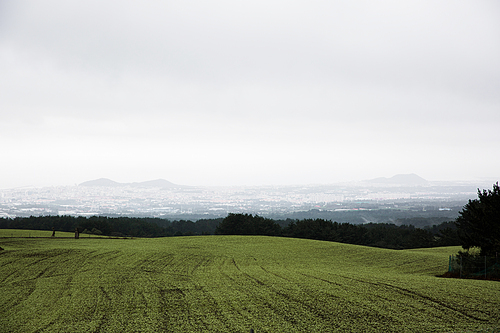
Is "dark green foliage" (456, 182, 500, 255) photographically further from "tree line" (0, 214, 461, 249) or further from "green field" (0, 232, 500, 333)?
"tree line" (0, 214, 461, 249)

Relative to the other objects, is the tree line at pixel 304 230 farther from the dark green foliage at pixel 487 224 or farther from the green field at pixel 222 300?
the green field at pixel 222 300

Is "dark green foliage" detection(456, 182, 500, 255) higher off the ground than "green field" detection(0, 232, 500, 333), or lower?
higher

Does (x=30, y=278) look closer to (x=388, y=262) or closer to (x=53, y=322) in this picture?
(x=53, y=322)

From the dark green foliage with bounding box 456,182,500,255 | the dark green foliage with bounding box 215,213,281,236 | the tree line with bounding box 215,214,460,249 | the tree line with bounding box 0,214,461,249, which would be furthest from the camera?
the dark green foliage with bounding box 215,213,281,236

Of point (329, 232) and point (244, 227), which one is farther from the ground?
point (244, 227)

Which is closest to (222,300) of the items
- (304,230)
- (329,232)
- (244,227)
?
(329,232)

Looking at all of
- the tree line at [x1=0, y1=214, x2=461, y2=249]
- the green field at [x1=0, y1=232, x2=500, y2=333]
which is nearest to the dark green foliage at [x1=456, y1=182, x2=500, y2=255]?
the green field at [x1=0, y1=232, x2=500, y2=333]

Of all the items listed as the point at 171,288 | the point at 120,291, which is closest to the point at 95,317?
the point at 120,291

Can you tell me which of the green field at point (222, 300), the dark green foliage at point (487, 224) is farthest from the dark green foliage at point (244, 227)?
the dark green foliage at point (487, 224)

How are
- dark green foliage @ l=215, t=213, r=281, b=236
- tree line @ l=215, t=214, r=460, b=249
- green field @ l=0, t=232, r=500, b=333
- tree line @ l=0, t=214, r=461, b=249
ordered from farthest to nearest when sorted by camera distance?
dark green foliage @ l=215, t=213, r=281, b=236
tree line @ l=215, t=214, r=460, b=249
tree line @ l=0, t=214, r=461, b=249
green field @ l=0, t=232, r=500, b=333

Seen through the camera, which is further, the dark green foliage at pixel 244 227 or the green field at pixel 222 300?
the dark green foliage at pixel 244 227

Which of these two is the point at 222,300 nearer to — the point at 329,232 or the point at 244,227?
the point at 329,232

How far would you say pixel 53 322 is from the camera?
11.6 meters

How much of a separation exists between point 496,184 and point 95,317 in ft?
82.4
